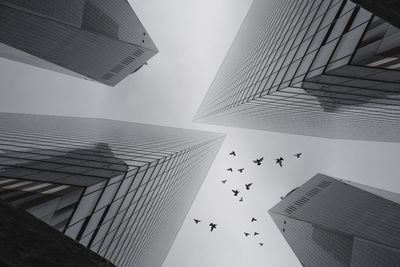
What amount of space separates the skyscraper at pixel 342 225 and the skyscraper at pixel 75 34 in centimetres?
8002

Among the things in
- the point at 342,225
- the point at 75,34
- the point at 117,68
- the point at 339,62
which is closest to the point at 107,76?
the point at 117,68

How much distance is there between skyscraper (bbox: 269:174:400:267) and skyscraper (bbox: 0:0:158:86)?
3150 inches

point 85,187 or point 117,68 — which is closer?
point 85,187

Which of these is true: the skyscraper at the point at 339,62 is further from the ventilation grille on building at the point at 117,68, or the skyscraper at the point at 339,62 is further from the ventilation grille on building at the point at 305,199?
the ventilation grille on building at the point at 117,68

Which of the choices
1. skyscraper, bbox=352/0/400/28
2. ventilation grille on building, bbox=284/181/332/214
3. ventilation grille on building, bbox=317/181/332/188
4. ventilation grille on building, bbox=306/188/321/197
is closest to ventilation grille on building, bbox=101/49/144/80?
ventilation grille on building, bbox=284/181/332/214

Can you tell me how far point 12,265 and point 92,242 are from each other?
1793 centimetres

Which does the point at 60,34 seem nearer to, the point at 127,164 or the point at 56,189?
the point at 127,164

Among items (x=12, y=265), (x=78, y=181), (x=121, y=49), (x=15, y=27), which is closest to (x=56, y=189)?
(x=78, y=181)

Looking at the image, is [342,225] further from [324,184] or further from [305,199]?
[324,184]

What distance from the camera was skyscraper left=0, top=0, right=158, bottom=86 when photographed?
213ft

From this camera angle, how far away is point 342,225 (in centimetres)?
7869

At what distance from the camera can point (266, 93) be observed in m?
26.0

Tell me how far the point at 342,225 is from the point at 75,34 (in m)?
86.5

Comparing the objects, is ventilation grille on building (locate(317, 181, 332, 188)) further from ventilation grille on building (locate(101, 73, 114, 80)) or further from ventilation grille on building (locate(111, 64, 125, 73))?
ventilation grille on building (locate(101, 73, 114, 80))
